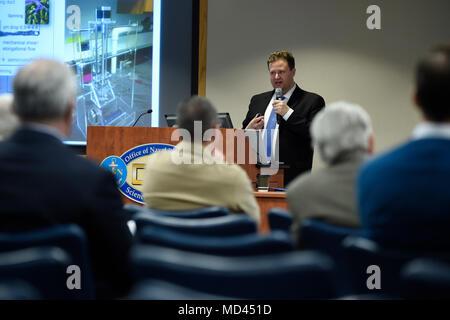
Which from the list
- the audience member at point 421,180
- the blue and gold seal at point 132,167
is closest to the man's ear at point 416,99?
the audience member at point 421,180

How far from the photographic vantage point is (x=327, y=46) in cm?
617

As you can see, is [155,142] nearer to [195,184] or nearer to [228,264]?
[195,184]

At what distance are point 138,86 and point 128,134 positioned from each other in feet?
6.46

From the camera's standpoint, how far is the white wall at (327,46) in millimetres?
6141

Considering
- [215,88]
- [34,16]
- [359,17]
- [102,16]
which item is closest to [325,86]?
[359,17]

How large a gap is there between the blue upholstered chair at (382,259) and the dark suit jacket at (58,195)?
2.41 feet

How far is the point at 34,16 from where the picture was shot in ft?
18.8

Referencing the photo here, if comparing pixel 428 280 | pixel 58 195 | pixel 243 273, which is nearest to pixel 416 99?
pixel 428 280

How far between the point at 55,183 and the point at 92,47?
4.61 metres

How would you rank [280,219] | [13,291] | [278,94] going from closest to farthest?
[13,291] → [280,219] → [278,94]

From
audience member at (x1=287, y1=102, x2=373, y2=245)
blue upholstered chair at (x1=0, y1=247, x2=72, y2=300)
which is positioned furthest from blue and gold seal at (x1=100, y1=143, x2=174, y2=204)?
blue upholstered chair at (x1=0, y1=247, x2=72, y2=300)

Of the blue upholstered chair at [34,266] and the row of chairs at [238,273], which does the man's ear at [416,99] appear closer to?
the row of chairs at [238,273]

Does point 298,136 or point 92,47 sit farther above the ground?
point 92,47
